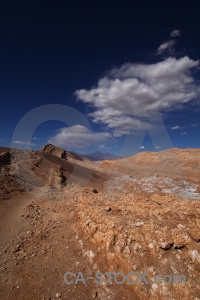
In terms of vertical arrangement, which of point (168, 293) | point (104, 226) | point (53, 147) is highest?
point (53, 147)

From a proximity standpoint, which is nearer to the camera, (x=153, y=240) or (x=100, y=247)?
(x=153, y=240)

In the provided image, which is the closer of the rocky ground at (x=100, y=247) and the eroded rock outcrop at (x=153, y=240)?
the eroded rock outcrop at (x=153, y=240)

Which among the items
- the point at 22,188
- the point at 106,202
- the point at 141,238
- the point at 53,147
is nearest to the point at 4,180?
the point at 22,188

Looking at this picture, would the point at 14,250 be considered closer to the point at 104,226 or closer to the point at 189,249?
the point at 104,226

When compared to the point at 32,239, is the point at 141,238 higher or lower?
higher

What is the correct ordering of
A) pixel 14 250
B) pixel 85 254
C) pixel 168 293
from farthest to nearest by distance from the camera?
pixel 14 250
pixel 85 254
pixel 168 293

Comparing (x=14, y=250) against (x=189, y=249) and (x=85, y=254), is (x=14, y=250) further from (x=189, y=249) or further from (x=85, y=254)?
(x=189, y=249)

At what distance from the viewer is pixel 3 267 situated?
27.3 ft

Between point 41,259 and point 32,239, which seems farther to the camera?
point 32,239

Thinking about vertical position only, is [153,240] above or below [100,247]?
above

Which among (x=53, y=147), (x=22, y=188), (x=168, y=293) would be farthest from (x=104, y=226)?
(x=53, y=147)

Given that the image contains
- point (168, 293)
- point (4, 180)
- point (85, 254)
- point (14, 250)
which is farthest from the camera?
point (4, 180)

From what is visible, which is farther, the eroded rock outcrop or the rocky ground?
the rocky ground

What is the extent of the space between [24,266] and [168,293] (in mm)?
5752
